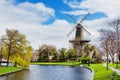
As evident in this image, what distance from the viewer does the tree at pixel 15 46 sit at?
69.9m

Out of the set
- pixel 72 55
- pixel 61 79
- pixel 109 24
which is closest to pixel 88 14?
pixel 72 55

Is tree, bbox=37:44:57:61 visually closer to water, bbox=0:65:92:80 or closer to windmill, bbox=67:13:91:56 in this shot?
windmill, bbox=67:13:91:56

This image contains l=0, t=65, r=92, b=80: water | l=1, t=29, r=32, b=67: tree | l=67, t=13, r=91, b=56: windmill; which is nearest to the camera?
l=0, t=65, r=92, b=80: water

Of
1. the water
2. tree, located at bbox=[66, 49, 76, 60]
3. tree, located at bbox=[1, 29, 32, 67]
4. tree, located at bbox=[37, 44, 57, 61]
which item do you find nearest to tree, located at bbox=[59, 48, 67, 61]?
tree, located at bbox=[66, 49, 76, 60]

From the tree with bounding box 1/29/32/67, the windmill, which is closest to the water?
the tree with bounding box 1/29/32/67

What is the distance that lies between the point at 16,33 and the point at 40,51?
67.4 m

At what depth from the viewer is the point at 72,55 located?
129750 mm

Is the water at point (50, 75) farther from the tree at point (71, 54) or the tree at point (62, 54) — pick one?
the tree at point (62, 54)

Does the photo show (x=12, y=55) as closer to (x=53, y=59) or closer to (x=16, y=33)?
(x=16, y=33)

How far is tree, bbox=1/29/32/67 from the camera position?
69938mm

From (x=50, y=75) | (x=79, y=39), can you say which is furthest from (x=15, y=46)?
(x=79, y=39)

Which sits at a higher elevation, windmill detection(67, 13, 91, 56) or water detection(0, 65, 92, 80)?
windmill detection(67, 13, 91, 56)

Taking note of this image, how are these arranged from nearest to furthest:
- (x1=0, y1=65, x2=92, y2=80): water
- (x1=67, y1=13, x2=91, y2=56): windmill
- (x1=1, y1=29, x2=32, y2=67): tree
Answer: (x1=0, y1=65, x2=92, y2=80): water
(x1=1, y1=29, x2=32, y2=67): tree
(x1=67, y1=13, x2=91, y2=56): windmill

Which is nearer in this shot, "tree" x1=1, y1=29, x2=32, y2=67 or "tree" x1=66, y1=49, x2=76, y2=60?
"tree" x1=1, y1=29, x2=32, y2=67
